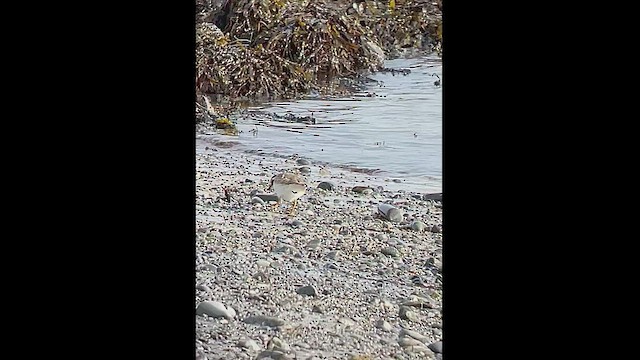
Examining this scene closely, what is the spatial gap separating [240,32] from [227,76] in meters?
0.43

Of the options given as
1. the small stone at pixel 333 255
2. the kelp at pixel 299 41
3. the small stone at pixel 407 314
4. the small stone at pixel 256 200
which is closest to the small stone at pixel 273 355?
the small stone at pixel 407 314

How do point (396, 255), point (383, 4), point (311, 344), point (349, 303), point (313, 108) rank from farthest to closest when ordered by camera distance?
point (383, 4) → point (313, 108) → point (396, 255) → point (349, 303) → point (311, 344)

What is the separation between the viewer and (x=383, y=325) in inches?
53.1

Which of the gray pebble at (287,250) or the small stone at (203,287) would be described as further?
the gray pebble at (287,250)

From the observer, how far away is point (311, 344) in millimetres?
1237

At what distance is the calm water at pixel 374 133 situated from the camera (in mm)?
2521

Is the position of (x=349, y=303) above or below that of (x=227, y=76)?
below

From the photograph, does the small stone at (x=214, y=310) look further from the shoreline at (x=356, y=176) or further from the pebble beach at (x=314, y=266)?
the shoreline at (x=356, y=176)

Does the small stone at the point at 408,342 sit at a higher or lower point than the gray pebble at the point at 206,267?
lower

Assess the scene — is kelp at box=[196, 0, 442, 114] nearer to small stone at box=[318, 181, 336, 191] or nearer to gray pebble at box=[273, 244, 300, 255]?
small stone at box=[318, 181, 336, 191]

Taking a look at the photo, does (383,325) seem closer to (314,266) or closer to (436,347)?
(436,347)

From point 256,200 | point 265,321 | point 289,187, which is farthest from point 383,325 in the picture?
point 256,200
